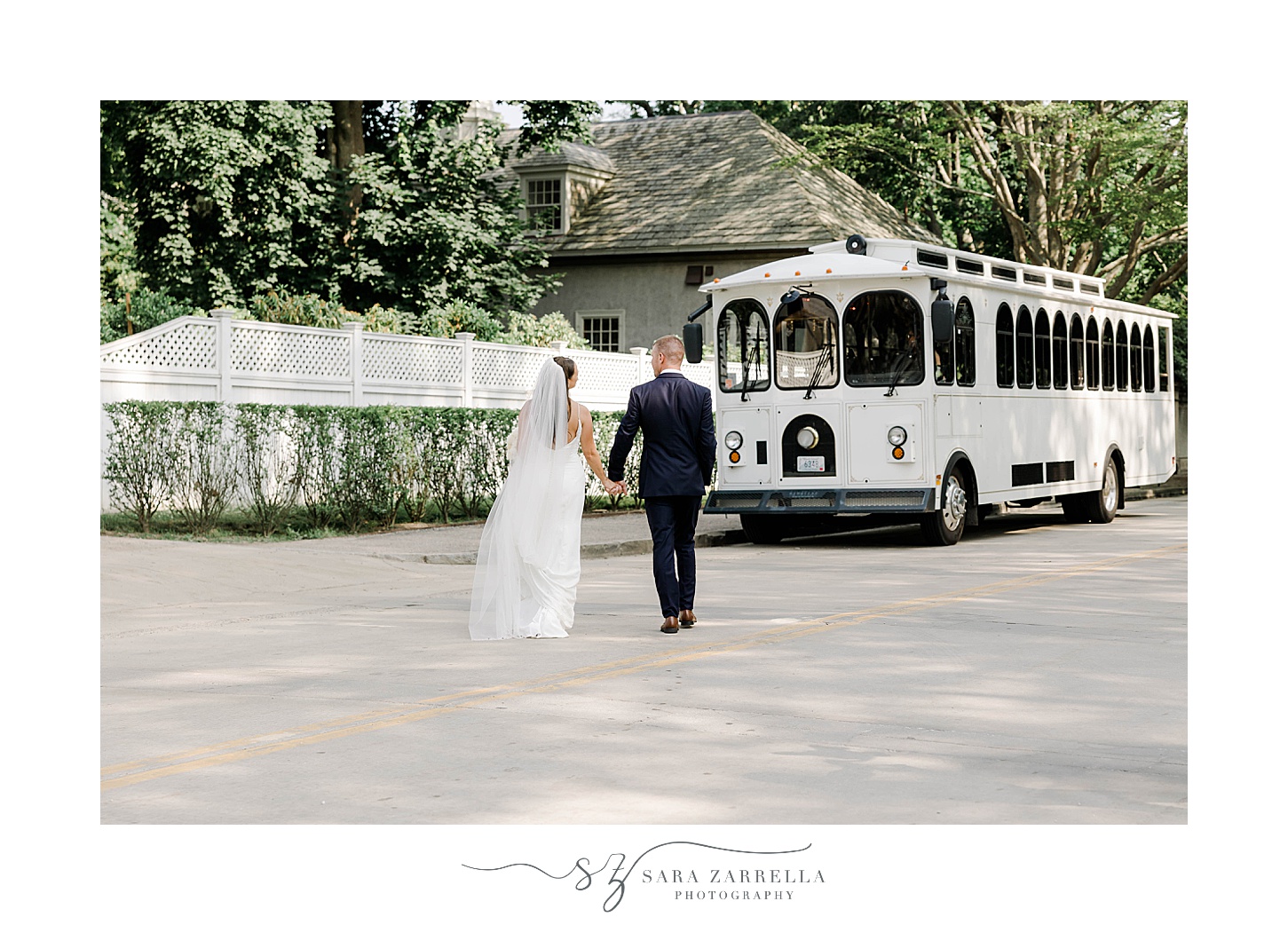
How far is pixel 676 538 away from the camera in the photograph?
1118 centimetres

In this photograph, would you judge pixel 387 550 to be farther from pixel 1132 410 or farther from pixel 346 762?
pixel 1132 410

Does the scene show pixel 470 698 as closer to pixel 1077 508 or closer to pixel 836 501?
pixel 836 501

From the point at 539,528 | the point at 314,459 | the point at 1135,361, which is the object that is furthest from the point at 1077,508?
the point at 539,528

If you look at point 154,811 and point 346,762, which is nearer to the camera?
point 154,811

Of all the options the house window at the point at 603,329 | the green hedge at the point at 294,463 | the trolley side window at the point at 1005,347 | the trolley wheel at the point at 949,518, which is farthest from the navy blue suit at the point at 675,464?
the house window at the point at 603,329

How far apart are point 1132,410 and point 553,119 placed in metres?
13.8

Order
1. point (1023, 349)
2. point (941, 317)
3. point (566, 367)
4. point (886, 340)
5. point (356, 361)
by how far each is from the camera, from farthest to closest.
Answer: point (356, 361), point (1023, 349), point (886, 340), point (941, 317), point (566, 367)

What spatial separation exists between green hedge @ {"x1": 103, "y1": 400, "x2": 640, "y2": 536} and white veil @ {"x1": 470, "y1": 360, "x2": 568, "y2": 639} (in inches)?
295

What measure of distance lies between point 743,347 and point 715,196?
62.4ft

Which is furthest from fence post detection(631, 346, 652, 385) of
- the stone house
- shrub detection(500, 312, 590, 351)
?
the stone house

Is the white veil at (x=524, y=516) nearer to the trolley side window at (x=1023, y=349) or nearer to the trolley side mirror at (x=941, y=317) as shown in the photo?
the trolley side mirror at (x=941, y=317)

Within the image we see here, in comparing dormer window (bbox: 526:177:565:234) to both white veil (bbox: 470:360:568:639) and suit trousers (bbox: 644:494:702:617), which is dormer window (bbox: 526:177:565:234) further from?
suit trousers (bbox: 644:494:702:617)

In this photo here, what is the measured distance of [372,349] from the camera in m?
21.5

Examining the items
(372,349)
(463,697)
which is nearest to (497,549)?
(463,697)
